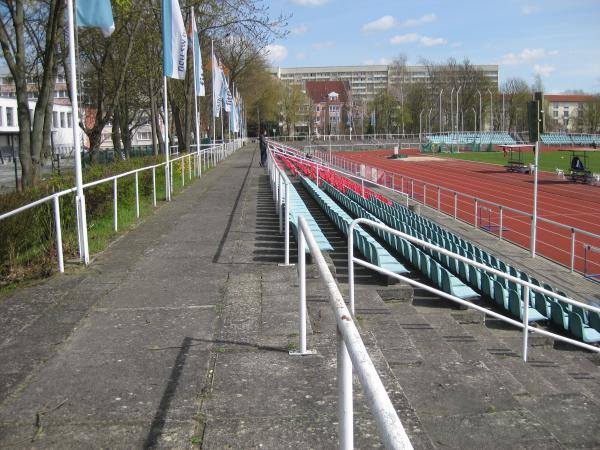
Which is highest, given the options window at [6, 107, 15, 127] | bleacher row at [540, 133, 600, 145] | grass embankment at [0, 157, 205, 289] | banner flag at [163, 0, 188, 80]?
window at [6, 107, 15, 127]

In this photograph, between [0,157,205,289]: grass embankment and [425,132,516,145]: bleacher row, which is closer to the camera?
[0,157,205,289]: grass embankment

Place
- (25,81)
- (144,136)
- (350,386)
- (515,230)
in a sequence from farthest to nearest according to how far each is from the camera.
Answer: (144,136) < (515,230) < (25,81) < (350,386)

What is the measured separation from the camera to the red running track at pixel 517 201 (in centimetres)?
1764

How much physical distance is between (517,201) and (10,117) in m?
58.6

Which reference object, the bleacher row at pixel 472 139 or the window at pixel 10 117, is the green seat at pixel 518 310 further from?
the bleacher row at pixel 472 139

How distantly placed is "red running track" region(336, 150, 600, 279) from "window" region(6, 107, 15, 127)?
140ft

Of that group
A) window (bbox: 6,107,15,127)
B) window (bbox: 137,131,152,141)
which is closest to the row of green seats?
window (bbox: 6,107,15,127)

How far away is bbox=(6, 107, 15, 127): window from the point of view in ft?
221

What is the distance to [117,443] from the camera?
3521 millimetres

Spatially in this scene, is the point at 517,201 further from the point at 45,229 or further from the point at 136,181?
the point at 45,229

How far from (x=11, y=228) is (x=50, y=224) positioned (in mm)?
719

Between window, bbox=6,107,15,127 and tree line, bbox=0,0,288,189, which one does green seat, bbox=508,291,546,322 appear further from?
window, bbox=6,107,15,127

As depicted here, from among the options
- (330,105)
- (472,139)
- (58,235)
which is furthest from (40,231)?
(330,105)

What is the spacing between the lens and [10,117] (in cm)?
6856
